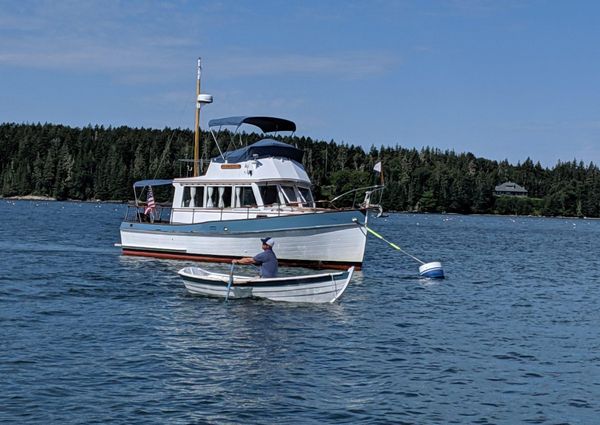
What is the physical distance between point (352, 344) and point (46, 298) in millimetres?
11933

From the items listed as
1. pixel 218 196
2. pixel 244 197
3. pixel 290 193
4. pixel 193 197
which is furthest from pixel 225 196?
pixel 290 193

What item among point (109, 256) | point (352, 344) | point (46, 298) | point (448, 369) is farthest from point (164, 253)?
point (448, 369)

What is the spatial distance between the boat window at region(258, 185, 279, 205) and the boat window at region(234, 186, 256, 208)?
536 millimetres

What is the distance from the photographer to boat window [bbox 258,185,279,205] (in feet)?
132

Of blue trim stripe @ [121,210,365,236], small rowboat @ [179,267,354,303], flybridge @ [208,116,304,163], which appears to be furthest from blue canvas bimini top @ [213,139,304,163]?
small rowboat @ [179,267,354,303]

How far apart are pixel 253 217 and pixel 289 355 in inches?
771

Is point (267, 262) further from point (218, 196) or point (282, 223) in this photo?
point (218, 196)

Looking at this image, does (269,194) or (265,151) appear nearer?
(269,194)

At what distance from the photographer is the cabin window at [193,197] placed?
42.8 metres

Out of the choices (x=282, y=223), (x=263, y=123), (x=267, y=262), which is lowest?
(x=267, y=262)

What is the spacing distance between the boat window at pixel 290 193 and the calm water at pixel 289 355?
23.6 ft

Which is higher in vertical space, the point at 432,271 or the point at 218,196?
the point at 218,196

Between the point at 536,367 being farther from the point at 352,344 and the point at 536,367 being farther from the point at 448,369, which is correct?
the point at 352,344

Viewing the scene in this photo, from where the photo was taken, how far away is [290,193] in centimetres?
4084
